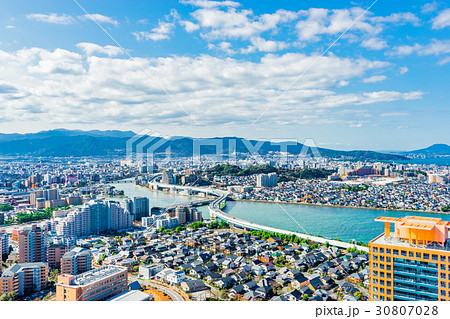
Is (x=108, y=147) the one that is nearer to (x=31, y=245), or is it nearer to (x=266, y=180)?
(x=266, y=180)

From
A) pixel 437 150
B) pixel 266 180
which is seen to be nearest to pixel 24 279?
pixel 266 180

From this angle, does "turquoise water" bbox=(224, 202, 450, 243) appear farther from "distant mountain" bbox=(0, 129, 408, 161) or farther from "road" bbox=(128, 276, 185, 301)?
"distant mountain" bbox=(0, 129, 408, 161)

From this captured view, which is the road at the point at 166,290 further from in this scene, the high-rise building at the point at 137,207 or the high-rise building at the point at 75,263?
the high-rise building at the point at 137,207

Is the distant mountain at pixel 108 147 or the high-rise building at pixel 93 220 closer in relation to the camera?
the high-rise building at pixel 93 220

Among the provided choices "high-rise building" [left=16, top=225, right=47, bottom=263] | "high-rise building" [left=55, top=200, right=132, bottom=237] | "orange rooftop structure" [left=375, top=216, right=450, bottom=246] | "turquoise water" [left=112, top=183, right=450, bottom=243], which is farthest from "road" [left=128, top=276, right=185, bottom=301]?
"turquoise water" [left=112, top=183, right=450, bottom=243]

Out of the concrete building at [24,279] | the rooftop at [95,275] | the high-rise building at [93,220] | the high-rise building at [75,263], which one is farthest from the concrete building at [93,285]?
the high-rise building at [93,220]

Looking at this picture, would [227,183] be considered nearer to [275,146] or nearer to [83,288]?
[275,146]
